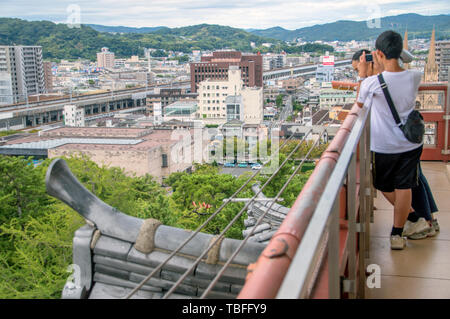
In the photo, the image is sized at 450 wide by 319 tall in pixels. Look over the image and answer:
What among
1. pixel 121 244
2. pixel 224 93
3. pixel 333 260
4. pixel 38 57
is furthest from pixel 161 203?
pixel 38 57

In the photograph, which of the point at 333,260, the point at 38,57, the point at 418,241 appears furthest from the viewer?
the point at 38,57

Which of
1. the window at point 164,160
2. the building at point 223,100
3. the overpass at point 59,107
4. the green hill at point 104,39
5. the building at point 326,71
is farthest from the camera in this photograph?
the green hill at point 104,39

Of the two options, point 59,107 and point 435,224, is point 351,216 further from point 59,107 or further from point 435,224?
point 59,107

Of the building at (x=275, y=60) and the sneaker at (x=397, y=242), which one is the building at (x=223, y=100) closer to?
the sneaker at (x=397, y=242)

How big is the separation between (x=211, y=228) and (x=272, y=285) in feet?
24.2

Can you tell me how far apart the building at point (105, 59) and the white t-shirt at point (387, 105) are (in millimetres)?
70033

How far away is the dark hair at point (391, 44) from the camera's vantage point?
125 centimetres

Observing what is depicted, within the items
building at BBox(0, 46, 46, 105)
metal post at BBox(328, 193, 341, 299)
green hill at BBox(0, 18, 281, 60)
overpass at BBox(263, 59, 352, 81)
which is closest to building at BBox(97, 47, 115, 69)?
green hill at BBox(0, 18, 281, 60)

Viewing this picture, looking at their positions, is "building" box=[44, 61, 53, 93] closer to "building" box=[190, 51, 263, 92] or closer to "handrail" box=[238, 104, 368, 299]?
"building" box=[190, 51, 263, 92]

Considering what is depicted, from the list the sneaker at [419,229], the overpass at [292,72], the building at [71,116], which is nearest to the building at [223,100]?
the building at [71,116]

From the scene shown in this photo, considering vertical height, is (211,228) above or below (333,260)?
below

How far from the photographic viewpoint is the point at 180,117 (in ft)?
98.3

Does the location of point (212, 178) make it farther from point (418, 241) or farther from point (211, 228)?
point (418, 241)

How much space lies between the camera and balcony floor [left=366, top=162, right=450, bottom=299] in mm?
1206
